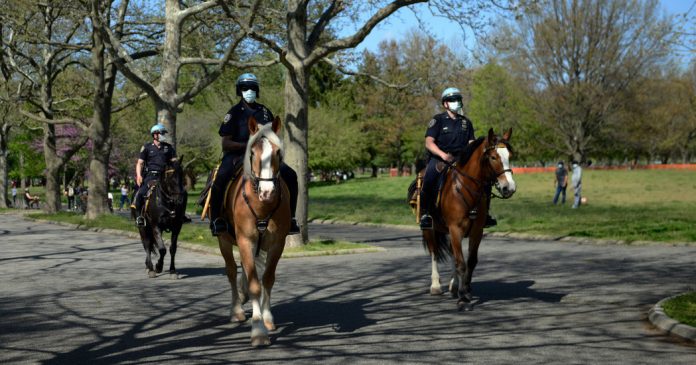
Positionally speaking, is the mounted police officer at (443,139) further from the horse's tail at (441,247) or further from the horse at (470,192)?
the horse's tail at (441,247)

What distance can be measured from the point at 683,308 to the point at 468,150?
3.41 m

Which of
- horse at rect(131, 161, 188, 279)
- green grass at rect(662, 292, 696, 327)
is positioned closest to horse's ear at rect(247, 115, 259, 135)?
green grass at rect(662, 292, 696, 327)

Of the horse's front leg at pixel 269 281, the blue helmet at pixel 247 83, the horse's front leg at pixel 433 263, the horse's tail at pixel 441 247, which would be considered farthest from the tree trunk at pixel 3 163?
the horse's front leg at pixel 269 281

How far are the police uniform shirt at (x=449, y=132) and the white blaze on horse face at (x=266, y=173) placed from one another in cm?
381

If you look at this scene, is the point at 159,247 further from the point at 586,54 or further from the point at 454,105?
the point at 586,54

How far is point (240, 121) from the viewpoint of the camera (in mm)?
9258

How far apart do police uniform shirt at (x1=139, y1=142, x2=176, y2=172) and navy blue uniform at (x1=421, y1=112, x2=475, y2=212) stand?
5585mm

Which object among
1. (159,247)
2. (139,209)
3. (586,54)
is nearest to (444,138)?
(159,247)

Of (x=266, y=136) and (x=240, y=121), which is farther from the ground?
(x=240, y=121)

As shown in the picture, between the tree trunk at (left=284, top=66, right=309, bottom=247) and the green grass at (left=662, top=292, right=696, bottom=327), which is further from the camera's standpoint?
the tree trunk at (left=284, top=66, right=309, bottom=247)

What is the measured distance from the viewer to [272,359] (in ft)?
23.6

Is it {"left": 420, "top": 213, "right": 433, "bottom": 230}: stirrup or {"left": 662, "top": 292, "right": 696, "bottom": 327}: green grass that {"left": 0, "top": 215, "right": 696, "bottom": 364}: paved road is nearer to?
{"left": 662, "top": 292, "right": 696, "bottom": 327}: green grass

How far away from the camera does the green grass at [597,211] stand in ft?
73.4

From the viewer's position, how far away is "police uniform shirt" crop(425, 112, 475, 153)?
11266 mm
